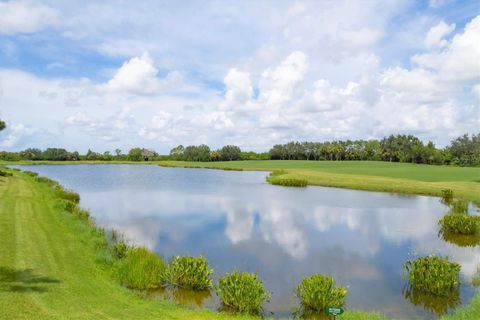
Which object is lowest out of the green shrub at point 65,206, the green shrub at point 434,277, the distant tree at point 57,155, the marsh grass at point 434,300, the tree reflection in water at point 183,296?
the marsh grass at point 434,300

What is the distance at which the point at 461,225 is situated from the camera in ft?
94.5

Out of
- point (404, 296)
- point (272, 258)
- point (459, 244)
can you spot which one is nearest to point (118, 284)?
point (272, 258)

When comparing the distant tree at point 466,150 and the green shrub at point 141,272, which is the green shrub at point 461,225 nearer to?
the green shrub at point 141,272

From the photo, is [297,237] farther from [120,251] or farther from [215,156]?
[215,156]

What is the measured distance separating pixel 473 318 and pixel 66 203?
29.5 meters

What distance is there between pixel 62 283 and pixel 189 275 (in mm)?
4697

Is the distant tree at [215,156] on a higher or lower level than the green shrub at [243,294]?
higher

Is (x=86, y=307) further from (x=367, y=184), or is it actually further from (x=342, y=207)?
(x=367, y=184)

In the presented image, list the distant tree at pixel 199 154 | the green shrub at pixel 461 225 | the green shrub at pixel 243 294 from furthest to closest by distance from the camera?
1. the distant tree at pixel 199 154
2. the green shrub at pixel 461 225
3. the green shrub at pixel 243 294

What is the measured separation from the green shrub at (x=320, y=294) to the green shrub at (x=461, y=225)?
62.5 feet

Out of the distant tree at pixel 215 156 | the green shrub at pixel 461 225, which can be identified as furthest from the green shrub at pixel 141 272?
the distant tree at pixel 215 156

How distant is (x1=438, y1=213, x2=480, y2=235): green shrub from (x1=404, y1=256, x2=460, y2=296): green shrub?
1352 cm

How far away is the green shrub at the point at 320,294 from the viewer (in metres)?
13.8

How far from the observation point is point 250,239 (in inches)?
1018
